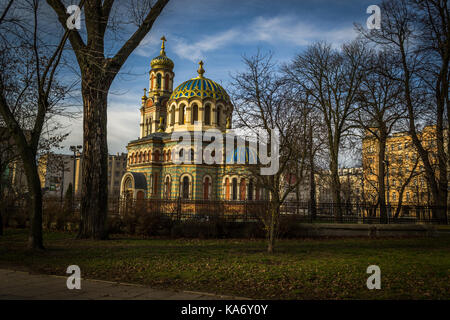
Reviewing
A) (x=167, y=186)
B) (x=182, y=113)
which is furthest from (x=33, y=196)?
(x=182, y=113)

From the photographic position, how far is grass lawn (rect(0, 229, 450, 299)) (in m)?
5.49

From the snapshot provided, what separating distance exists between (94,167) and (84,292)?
21.8 feet

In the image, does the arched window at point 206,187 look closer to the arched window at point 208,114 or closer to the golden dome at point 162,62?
the arched window at point 208,114

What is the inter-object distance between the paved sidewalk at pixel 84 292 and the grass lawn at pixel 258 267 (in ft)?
1.29

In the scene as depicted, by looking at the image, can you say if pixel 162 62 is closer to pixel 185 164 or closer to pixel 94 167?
pixel 185 164

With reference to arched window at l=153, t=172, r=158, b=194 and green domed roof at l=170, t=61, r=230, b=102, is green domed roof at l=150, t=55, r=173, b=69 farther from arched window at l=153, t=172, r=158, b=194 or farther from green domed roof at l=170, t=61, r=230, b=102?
arched window at l=153, t=172, r=158, b=194

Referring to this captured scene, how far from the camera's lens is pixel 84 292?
16.8ft

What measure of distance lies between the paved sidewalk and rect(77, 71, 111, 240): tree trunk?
5258mm

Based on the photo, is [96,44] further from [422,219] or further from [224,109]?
[224,109]

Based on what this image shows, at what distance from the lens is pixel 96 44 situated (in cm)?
1094

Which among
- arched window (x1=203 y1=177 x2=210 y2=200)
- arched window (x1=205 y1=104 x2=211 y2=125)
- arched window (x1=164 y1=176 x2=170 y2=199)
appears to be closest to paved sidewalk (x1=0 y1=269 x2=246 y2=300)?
arched window (x1=203 y1=177 x2=210 y2=200)

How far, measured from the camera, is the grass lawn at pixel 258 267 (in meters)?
5.49
